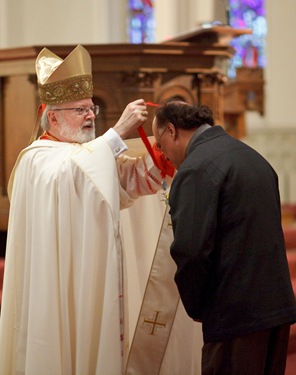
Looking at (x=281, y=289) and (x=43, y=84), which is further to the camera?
(x=43, y=84)

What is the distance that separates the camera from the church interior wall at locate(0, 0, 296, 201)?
34.3 feet

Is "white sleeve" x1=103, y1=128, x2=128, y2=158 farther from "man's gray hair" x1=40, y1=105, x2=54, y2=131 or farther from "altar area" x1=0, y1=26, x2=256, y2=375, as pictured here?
"altar area" x1=0, y1=26, x2=256, y2=375

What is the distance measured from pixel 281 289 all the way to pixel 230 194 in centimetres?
47

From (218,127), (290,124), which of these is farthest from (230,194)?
(290,124)

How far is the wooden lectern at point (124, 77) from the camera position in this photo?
20.2 feet

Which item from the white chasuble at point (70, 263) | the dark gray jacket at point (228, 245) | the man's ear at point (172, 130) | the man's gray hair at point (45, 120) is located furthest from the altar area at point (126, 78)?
the dark gray jacket at point (228, 245)

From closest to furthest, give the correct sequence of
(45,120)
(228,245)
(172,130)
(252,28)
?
(228,245), (172,130), (45,120), (252,28)

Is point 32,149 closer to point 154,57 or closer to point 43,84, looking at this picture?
point 43,84

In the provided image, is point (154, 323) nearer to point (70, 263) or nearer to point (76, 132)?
point (70, 263)

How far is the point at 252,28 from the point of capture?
13539 mm

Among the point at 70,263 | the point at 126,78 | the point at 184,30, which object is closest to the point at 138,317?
the point at 70,263

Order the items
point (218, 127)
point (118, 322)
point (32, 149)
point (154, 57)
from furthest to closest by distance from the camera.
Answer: point (154, 57)
point (32, 149)
point (118, 322)
point (218, 127)

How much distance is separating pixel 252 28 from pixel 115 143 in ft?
34.2

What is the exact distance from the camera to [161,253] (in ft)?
13.2
